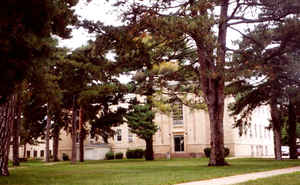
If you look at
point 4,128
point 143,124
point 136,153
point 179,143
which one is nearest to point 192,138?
point 179,143

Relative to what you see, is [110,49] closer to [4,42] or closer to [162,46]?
[162,46]

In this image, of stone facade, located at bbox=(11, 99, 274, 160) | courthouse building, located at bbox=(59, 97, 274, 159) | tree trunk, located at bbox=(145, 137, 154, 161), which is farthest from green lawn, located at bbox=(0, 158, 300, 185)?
stone facade, located at bbox=(11, 99, 274, 160)

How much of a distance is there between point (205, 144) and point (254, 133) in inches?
399

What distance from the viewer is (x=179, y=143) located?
45.7 metres

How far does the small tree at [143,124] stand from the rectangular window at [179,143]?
41.2 feet

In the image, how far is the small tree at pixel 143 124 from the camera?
108ft

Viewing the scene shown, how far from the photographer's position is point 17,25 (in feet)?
20.6

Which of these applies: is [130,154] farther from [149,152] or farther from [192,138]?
[149,152]

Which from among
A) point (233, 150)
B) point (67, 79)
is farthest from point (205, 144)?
point (67, 79)

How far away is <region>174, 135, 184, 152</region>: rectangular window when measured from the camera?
4542 centimetres

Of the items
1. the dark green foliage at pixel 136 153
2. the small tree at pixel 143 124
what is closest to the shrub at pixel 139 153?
the dark green foliage at pixel 136 153

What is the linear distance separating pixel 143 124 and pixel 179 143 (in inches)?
533

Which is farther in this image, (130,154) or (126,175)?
(130,154)

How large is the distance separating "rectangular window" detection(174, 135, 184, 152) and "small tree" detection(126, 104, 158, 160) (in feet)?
41.2
